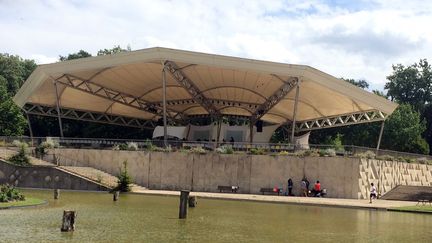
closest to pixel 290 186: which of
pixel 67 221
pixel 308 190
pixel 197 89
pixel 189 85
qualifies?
pixel 308 190

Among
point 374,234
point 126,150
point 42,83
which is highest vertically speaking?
point 42,83

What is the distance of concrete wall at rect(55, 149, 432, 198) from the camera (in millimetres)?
40219

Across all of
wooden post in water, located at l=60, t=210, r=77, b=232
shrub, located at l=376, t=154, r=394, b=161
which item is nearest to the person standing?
shrub, located at l=376, t=154, r=394, b=161

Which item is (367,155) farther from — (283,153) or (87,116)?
(87,116)

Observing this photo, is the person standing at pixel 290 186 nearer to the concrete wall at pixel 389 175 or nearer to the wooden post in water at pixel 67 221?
the concrete wall at pixel 389 175

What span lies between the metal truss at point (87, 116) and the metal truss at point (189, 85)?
1391 cm

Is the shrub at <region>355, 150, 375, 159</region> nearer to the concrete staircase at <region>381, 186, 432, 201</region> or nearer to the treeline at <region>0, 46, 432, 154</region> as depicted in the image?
the concrete staircase at <region>381, 186, 432, 201</region>

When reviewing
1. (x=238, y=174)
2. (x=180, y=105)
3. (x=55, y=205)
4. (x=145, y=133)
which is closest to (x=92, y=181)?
(x=238, y=174)

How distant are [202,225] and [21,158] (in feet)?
88.1

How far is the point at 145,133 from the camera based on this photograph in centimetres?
8369

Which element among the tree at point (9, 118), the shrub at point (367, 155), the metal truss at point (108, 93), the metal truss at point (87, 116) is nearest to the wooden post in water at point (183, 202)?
the shrub at point (367, 155)

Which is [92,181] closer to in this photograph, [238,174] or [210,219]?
[238,174]

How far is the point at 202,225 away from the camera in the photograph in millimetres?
19156

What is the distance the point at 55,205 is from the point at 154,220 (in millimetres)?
6885
